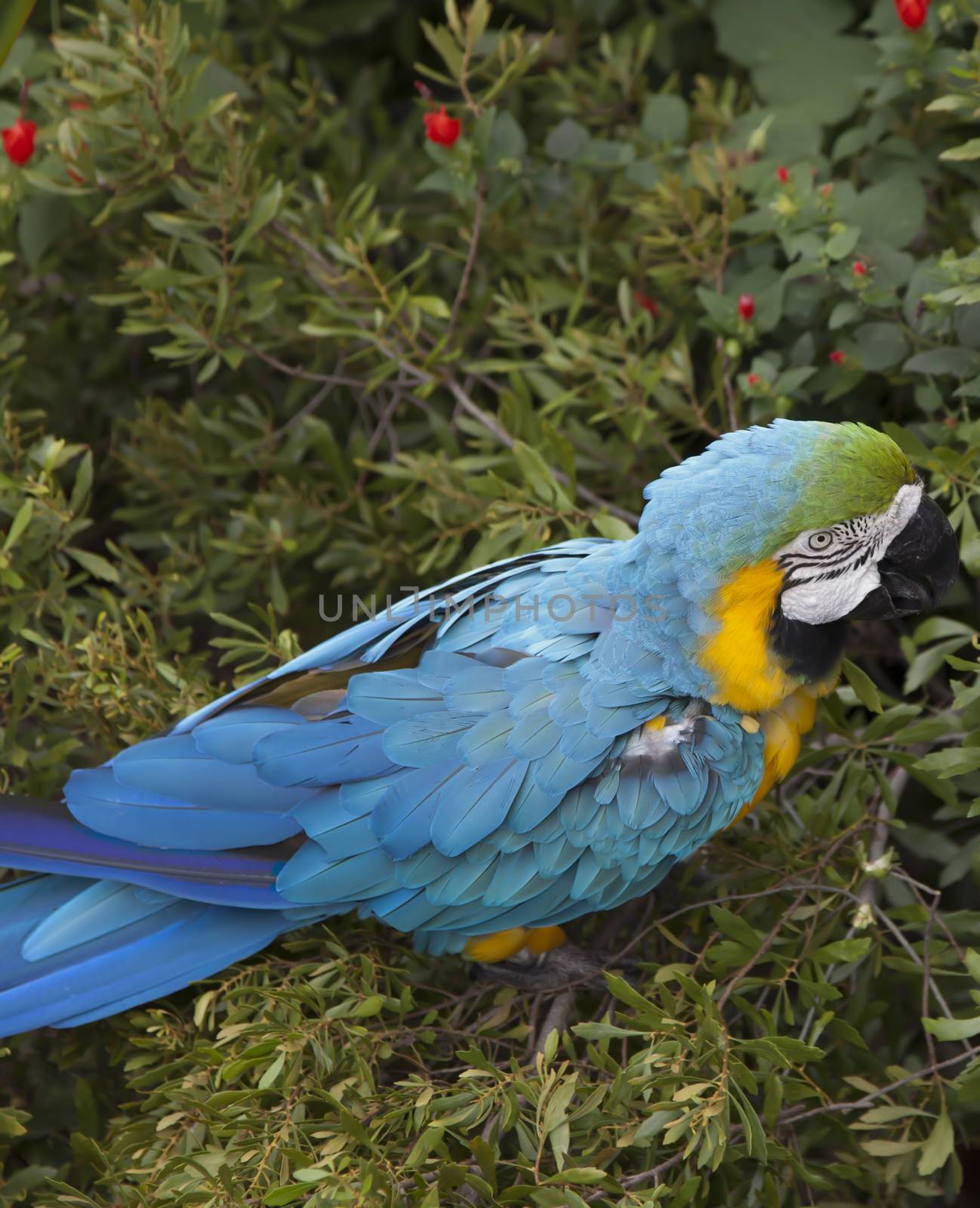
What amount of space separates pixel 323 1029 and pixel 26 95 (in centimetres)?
171

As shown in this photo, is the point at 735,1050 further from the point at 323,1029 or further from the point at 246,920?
the point at 246,920

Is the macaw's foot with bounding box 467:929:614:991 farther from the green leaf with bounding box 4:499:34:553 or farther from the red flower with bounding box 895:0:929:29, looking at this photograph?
the red flower with bounding box 895:0:929:29

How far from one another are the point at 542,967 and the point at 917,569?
86 centimetres

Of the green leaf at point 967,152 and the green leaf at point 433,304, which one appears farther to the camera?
the green leaf at point 433,304

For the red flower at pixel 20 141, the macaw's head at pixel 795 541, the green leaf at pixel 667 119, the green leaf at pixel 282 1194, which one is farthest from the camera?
the green leaf at pixel 667 119

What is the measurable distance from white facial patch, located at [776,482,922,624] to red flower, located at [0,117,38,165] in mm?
1488

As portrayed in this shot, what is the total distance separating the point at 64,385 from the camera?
2479 mm

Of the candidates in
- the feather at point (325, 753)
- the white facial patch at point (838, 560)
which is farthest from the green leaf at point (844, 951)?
the feather at point (325, 753)

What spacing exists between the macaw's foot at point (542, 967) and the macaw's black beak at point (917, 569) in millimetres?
688

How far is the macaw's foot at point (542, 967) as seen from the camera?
72.0 inches

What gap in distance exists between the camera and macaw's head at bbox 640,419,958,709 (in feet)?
5.16

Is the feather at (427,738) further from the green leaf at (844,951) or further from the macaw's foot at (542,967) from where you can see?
the green leaf at (844,951)

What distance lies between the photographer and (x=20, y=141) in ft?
6.70

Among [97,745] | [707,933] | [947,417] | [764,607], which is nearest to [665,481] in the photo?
[764,607]
